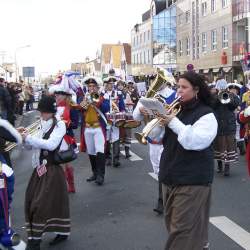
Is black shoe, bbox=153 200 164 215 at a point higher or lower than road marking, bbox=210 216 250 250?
higher

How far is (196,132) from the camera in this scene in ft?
13.4

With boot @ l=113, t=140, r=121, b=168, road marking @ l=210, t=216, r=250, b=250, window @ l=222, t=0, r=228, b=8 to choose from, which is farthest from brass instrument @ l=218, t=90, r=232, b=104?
window @ l=222, t=0, r=228, b=8

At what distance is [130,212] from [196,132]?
3213 mm

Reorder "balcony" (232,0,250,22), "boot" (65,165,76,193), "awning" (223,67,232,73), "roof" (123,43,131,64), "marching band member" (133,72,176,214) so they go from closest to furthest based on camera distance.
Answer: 1. "marching band member" (133,72,176,214)
2. "boot" (65,165,76,193)
3. "balcony" (232,0,250,22)
4. "awning" (223,67,232,73)
5. "roof" (123,43,131,64)

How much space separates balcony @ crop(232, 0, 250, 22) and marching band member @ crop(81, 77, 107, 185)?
27324 mm

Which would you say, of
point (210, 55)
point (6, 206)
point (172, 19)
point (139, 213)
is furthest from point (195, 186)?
point (172, 19)

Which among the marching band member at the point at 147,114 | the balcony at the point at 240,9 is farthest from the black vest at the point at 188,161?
the balcony at the point at 240,9

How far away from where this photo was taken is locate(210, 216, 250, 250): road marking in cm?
569

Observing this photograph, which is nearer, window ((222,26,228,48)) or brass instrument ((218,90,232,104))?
brass instrument ((218,90,232,104))

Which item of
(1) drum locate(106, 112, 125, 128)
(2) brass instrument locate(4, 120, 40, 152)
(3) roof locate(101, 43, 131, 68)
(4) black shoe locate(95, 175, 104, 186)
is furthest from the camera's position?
(3) roof locate(101, 43, 131, 68)

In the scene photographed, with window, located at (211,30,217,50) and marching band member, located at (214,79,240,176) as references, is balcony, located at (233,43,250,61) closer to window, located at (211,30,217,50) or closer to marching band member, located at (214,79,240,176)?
window, located at (211,30,217,50)

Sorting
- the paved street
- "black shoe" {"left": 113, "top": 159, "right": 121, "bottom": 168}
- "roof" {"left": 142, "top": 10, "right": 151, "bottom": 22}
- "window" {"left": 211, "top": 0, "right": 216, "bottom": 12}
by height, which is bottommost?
the paved street

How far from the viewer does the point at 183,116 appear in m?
4.33

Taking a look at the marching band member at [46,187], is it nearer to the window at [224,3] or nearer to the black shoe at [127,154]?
the black shoe at [127,154]
